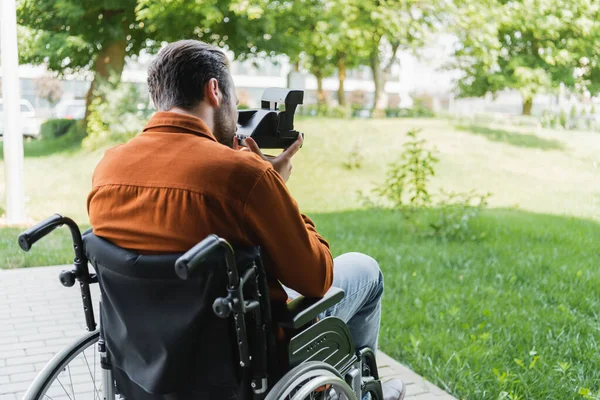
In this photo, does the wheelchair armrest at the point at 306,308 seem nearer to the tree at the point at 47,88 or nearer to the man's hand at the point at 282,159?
the man's hand at the point at 282,159

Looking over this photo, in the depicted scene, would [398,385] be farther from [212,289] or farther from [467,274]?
[467,274]

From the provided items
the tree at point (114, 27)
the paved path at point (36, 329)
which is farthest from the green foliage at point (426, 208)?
the tree at point (114, 27)

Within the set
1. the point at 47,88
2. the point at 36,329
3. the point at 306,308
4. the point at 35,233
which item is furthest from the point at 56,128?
the point at 47,88

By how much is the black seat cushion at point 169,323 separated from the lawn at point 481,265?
1975mm

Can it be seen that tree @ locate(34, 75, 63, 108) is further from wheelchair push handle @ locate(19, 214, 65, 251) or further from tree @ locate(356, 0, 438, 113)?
wheelchair push handle @ locate(19, 214, 65, 251)

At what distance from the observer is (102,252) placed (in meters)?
2.05

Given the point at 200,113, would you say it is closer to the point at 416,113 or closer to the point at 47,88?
the point at 416,113

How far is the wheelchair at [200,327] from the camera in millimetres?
1934

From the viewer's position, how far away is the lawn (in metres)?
3.93

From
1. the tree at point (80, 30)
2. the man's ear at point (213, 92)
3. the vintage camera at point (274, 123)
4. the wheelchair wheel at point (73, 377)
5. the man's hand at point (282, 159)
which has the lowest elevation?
the wheelchair wheel at point (73, 377)

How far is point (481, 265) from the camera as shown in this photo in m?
6.45

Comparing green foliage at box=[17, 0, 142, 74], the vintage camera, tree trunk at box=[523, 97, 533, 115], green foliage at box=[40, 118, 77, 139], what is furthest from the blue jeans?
tree trunk at box=[523, 97, 533, 115]

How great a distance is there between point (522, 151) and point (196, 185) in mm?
17864

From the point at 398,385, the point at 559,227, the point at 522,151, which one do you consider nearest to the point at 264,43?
the point at 522,151
